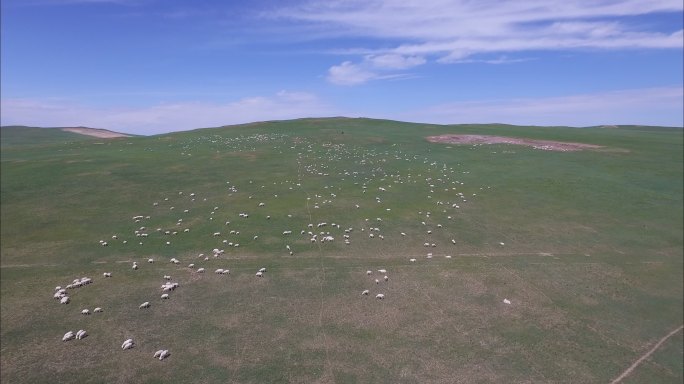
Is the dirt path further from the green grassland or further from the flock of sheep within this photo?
the flock of sheep

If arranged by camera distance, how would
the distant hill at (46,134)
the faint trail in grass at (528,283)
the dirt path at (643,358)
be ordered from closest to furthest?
the dirt path at (643,358)
the faint trail in grass at (528,283)
the distant hill at (46,134)

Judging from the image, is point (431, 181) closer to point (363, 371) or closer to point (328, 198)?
point (328, 198)

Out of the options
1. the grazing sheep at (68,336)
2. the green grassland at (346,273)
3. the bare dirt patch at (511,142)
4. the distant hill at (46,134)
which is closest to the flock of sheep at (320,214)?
the grazing sheep at (68,336)

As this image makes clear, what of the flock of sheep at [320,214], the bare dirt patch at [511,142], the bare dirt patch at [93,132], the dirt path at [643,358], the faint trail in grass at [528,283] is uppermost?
the bare dirt patch at [93,132]

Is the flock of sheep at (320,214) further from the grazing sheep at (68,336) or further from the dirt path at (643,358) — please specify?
the dirt path at (643,358)

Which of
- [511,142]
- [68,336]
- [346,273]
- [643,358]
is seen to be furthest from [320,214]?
[511,142]

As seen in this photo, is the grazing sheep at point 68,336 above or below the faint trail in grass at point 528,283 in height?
below

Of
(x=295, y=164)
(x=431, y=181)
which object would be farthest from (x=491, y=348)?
(x=295, y=164)

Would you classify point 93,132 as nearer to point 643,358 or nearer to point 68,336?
point 68,336
